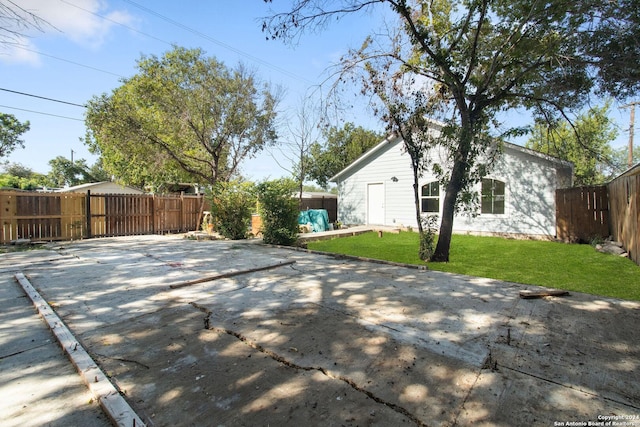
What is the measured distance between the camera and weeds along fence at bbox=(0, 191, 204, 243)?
9.71m

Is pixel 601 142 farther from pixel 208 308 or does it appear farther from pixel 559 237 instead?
pixel 208 308

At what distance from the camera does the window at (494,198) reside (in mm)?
12047

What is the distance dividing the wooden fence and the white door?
328 inches

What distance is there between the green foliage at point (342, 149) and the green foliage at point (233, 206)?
17852mm

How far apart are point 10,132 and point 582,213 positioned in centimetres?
4637

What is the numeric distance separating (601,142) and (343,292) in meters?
25.2

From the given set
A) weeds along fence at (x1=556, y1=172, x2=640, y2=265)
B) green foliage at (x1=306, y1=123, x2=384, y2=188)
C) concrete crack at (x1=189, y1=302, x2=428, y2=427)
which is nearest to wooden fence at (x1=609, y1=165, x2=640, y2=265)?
weeds along fence at (x1=556, y1=172, x2=640, y2=265)

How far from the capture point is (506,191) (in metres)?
11.9

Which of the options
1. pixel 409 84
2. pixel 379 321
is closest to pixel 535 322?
pixel 379 321

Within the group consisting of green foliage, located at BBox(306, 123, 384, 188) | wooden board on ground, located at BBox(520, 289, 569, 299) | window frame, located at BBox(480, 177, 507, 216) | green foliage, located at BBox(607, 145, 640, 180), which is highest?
green foliage, located at BBox(306, 123, 384, 188)

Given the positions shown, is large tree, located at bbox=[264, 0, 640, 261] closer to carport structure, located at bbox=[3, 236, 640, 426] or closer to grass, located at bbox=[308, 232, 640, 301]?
grass, located at bbox=[308, 232, 640, 301]

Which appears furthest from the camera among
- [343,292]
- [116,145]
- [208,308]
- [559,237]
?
[116,145]

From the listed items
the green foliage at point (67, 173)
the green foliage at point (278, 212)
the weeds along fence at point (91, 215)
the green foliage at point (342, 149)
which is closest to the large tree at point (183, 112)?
the weeds along fence at point (91, 215)

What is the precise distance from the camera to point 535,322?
319cm
